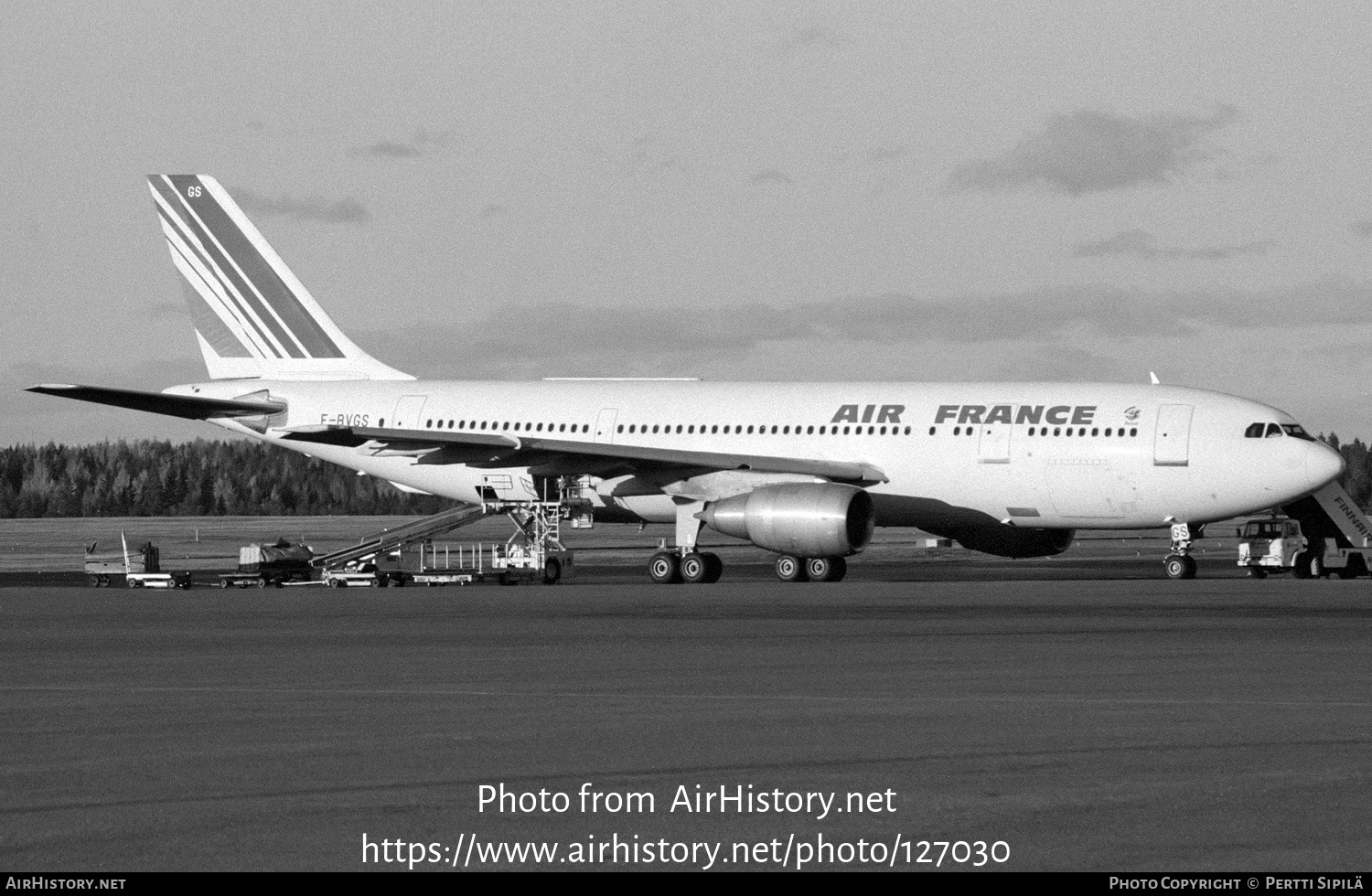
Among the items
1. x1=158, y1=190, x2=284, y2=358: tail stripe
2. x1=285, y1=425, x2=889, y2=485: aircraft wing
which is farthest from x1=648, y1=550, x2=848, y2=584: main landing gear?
x1=158, y1=190, x2=284, y2=358: tail stripe

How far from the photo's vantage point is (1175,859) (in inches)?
333

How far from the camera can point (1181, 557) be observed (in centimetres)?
4000

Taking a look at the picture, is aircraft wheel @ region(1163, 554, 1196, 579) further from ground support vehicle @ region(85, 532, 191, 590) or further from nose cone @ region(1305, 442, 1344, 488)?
ground support vehicle @ region(85, 532, 191, 590)

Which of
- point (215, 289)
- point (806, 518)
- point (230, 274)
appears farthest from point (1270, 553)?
point (215, 289)

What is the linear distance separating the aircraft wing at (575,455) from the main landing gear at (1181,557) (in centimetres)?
567

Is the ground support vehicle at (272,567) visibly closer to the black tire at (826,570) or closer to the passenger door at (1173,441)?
the black tire at (826,570)

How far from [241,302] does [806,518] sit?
17608 mm

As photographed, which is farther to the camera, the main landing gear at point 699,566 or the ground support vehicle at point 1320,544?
the ground support vehicle at point 1320,544

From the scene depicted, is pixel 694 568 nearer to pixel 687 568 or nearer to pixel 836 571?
pixel 687 568

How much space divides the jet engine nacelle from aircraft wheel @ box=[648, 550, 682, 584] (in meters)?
1.94

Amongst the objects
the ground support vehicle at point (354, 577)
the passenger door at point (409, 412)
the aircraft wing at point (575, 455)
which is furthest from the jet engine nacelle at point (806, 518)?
the passenger door at point (409, 412)

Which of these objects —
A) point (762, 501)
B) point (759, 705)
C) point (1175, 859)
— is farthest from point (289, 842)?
point (762, 501)

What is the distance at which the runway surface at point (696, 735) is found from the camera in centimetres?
913

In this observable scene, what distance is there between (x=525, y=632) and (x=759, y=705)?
906cm
